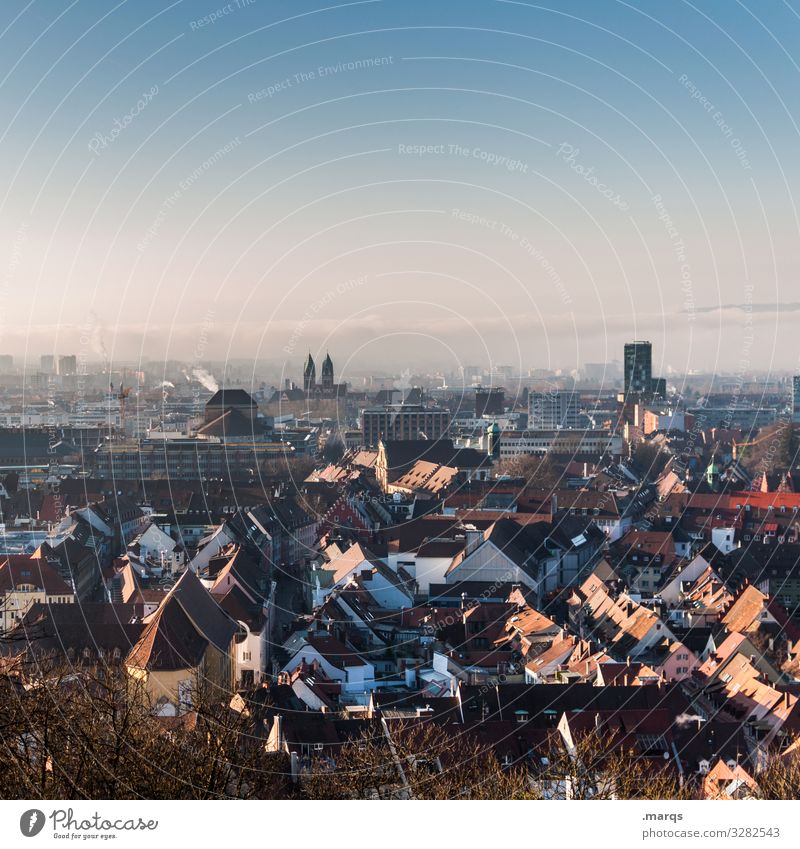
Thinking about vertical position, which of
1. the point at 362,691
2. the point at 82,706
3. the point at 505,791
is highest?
the point at 82,706

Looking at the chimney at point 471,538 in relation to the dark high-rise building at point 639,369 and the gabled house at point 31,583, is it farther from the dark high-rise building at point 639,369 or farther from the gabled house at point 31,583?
the dark high-rise building at point 639,369

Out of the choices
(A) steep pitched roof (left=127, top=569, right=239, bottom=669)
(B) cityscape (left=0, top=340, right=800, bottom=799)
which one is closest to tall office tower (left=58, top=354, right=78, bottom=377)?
(B) cityscape (left=0, top=340, right=800, bottom=799)

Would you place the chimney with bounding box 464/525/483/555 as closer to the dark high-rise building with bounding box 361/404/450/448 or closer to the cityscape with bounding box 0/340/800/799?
the cityscape with bounding box 0/340/800/799

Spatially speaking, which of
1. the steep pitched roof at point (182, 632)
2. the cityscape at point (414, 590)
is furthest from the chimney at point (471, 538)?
the steep pitched roof at point (182, 632)

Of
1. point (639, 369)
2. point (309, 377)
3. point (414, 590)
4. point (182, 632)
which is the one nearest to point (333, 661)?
point (182, 632)
